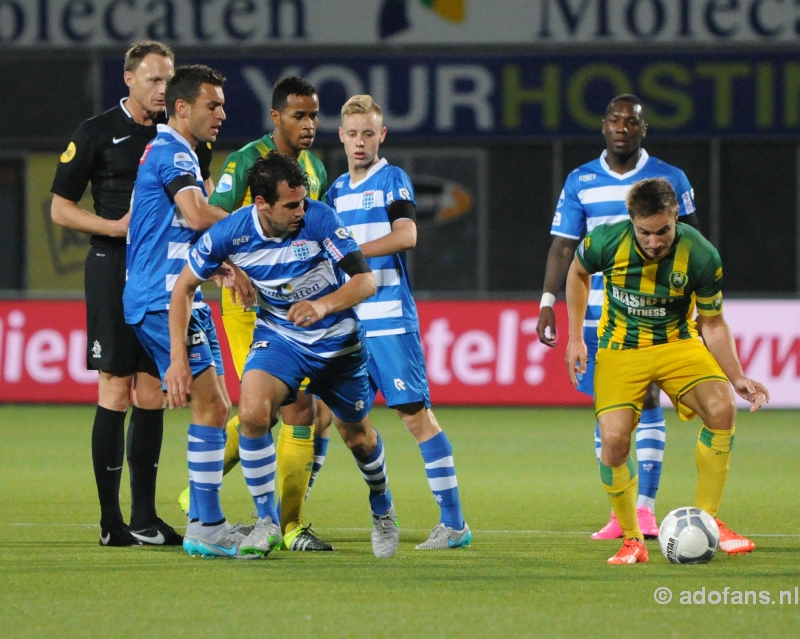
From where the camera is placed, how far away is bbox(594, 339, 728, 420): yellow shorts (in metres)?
5.74

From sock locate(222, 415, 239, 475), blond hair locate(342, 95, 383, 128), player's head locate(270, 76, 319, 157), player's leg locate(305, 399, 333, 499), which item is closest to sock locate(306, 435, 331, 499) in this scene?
player's leg locate(305, 399, 333, 499)

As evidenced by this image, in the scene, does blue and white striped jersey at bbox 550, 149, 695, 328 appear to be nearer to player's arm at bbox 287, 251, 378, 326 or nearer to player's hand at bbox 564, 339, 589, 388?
player's hand at bbox 564, 339, 589, 388

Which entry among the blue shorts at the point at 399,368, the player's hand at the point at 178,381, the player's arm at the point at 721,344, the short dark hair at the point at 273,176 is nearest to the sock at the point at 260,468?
the player's hand at the point at 178,381

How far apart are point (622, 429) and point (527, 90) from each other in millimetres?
12585

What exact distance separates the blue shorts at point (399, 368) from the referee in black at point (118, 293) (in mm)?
953

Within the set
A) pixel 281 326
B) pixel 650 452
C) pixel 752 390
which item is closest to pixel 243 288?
pixel 281 326

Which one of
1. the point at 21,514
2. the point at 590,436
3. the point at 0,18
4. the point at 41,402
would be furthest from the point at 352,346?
the point at 0,18

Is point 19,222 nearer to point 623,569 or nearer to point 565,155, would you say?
Result: point 565,155

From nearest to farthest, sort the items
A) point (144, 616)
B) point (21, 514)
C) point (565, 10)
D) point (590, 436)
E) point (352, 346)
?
point (144, 616) → point (352, 346) → point (21, 514) → point (590, 436) → point (565, 10)

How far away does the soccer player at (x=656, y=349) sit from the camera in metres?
5.63

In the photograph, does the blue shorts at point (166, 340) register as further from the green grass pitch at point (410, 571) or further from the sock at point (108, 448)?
the green grass pitch at point (410, 571)

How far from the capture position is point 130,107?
6.33 m

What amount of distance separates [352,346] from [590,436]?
546 centimetres

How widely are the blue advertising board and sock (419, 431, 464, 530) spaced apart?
12.0m
